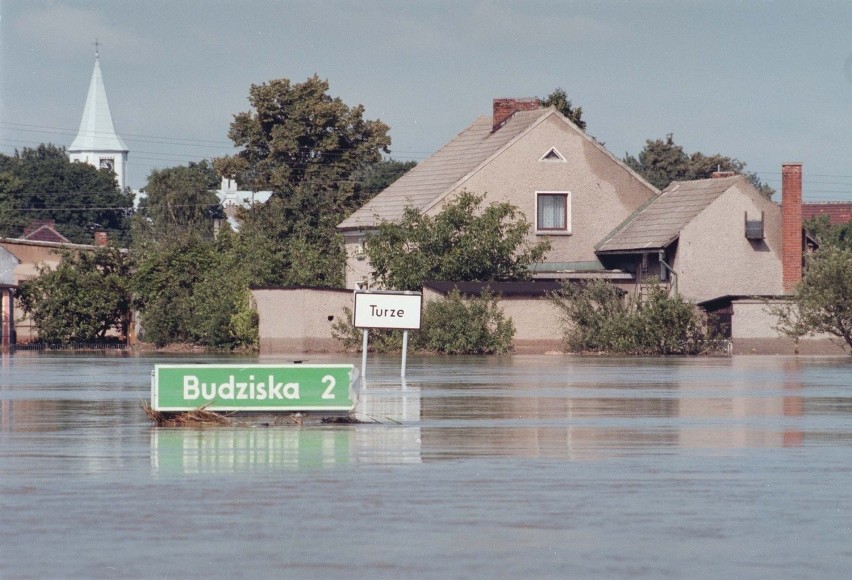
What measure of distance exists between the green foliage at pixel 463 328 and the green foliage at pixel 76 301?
1414cm

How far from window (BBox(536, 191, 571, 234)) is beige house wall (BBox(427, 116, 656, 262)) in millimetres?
170

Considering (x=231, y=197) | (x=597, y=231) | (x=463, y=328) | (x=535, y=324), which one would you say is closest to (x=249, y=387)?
(x=463, y=328)

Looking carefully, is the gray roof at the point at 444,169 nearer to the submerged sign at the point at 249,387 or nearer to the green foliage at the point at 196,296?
the green foliage at the point at 196,296

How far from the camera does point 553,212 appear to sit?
6272cm

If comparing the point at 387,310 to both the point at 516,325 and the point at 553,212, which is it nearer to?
the point at 516,325

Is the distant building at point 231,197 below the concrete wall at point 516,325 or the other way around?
the other way around

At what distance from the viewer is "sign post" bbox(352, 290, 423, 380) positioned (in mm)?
29078

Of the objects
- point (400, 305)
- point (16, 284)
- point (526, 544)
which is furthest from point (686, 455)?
point (16, 284)

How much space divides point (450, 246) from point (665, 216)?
894 centimetres

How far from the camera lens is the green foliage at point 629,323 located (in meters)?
52.9

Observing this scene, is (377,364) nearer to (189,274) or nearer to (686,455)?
(189,274)

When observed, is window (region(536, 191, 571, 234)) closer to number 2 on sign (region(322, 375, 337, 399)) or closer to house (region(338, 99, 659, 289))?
house (region(338, 99, 659, 289))

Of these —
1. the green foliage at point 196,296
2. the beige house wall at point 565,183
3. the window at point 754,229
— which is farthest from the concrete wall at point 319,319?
the window at point 754,229

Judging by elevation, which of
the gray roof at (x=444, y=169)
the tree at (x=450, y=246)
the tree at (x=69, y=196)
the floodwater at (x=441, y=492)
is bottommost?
the floodwater at (x=441, y=492)
